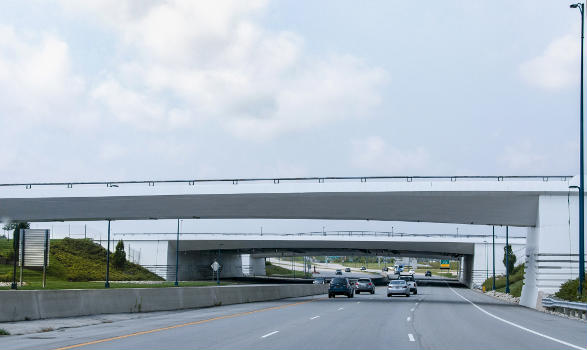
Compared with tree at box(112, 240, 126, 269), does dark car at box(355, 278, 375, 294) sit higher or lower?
lower

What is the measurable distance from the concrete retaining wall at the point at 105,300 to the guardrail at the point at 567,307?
53.8ft

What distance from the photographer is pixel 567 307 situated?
30.9m

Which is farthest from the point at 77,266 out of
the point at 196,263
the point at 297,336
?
the point at 297,336

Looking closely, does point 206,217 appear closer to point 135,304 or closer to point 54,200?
point 54,200

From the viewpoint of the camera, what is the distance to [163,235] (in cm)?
8700

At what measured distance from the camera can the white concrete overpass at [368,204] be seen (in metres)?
39.3

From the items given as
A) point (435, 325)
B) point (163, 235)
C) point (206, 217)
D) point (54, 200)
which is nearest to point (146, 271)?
point (163, 235)

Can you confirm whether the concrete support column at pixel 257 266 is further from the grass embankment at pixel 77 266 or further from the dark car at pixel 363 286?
the dark car at pixel 363 286

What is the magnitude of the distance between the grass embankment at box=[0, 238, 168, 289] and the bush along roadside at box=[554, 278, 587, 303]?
45.8 metres

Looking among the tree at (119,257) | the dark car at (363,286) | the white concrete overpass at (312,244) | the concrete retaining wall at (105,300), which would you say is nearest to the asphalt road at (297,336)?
the concrete retaining wall at (105,300)

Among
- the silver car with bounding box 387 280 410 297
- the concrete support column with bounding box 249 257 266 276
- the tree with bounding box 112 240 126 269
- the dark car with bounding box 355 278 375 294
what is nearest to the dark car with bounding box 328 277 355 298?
the silver car with bounding box 387 280 410 297

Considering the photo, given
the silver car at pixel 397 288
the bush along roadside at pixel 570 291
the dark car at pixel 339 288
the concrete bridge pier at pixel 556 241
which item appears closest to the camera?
the bush along roadside at pixel 570 291

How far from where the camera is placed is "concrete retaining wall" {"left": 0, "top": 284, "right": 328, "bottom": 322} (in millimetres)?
21250

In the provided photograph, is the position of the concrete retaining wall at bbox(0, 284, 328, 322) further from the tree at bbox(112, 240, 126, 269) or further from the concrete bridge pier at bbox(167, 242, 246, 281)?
the concrete bridge pier at bbox(167, 242, 246, 281)
